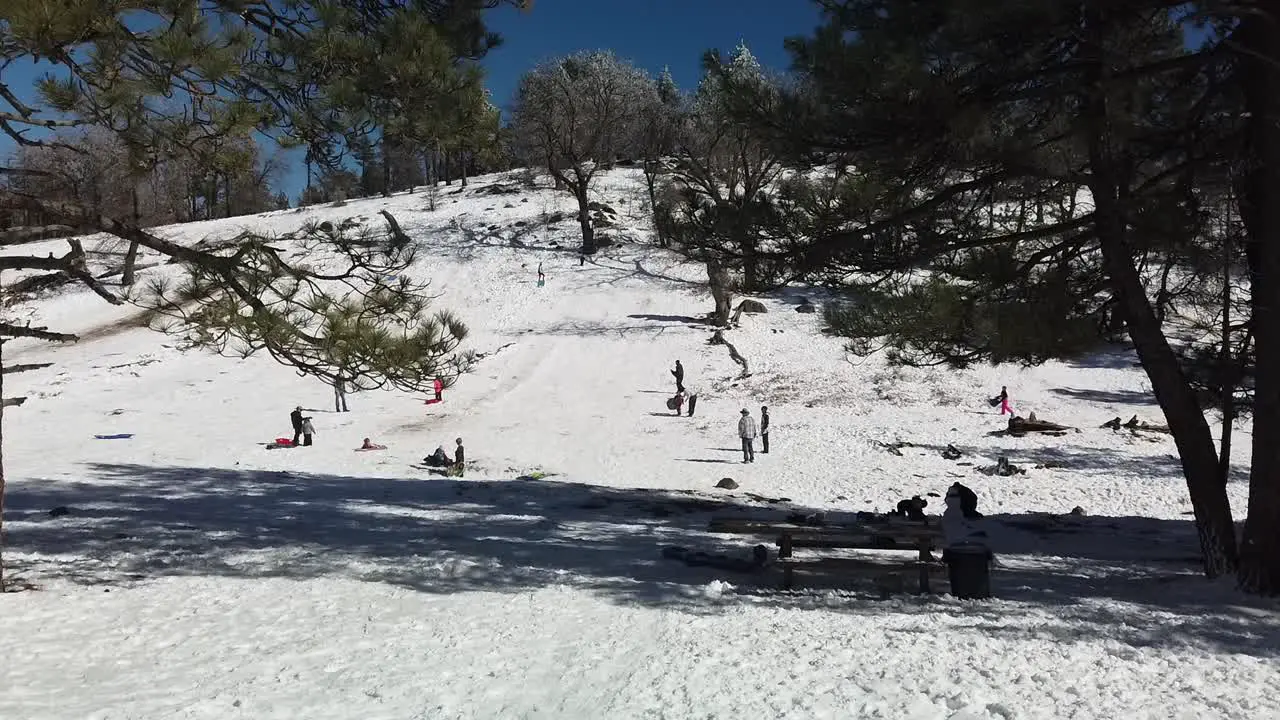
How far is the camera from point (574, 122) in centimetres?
4062

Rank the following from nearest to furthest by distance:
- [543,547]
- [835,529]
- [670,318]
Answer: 1. [835,529]
2. [543,547]
3. [670,318]

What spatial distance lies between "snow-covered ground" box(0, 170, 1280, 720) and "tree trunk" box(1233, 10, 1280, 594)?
1.52ft

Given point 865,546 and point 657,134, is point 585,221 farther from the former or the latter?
point 865,546

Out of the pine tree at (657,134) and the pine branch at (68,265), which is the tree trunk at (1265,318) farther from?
the pine tree at (657,134)

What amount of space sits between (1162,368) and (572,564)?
234 inches

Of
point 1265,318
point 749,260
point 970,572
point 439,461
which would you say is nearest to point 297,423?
point 439,461

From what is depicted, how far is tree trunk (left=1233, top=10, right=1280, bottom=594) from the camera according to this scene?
22.8 feet

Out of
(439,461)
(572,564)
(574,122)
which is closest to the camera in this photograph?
(572,564)

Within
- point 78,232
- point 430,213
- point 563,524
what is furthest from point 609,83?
point 78,232

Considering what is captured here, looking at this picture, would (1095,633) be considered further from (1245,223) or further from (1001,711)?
(1245,223)

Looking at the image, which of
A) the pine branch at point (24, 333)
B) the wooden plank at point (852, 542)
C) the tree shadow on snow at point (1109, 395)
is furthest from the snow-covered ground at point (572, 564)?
the pine branch at point (24, 333)

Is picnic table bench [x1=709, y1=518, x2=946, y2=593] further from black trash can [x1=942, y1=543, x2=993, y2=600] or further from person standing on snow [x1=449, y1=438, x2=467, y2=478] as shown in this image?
person standing on snow [x1=449, y1=438, x2=467, y2=478]

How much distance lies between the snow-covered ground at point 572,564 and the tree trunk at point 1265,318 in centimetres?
46

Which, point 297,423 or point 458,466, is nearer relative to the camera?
point 458,466
